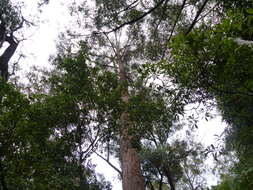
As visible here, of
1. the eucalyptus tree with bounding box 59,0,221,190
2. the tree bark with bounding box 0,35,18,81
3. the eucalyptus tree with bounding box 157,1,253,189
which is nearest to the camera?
the eucalyptus tree with bounding box 157,1,253,189

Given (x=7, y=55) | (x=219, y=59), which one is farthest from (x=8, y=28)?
(x=219, y=59)

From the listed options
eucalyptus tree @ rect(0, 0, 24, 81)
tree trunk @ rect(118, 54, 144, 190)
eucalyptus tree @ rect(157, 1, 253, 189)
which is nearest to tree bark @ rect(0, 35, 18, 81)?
eucalyptus tree @ rect(0, 0, 24, 81)

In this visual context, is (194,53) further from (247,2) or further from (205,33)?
(247,2)

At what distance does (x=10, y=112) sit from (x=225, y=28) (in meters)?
2.43

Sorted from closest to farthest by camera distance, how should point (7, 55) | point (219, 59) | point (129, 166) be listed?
point (219, 59), point (129, 166), point (7, 55)

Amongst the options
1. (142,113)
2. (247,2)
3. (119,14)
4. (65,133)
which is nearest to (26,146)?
(65,133)

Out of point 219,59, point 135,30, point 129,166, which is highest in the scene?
point 135,30

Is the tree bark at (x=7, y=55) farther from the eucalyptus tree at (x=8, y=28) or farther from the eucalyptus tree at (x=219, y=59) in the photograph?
the eucalyptus tree at (x=219, y=59)

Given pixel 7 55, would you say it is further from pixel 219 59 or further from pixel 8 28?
pixel 219 59

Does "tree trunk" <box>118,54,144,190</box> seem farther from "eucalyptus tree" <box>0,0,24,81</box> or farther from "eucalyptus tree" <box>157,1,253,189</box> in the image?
"eucalyptus tree" <box>0,0,24,81</box>

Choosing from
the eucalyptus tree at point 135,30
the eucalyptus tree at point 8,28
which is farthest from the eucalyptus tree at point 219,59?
the eucalyptus tree at point 8,28

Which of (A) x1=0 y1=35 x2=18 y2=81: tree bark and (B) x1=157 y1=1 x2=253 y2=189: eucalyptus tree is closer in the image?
(B) x1=157 y1=1 x2=253 y2=189: eucalyptus tree

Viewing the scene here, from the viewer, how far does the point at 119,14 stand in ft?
21.4

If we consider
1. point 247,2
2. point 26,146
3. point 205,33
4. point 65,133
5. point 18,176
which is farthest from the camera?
point 65,133
